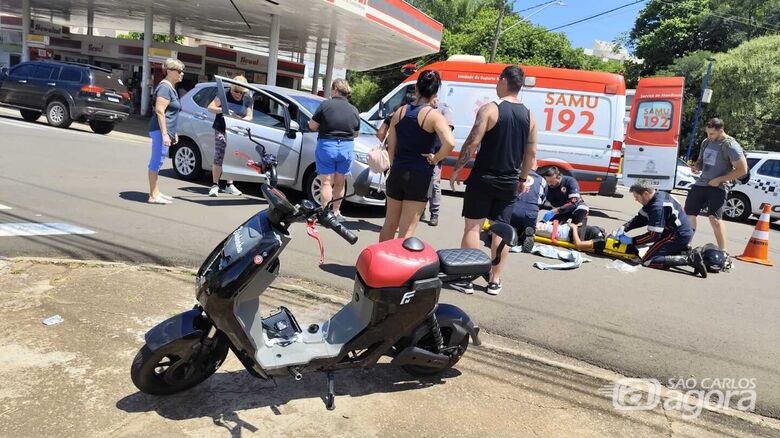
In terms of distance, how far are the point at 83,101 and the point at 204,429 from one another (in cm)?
1468

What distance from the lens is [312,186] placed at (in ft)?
25.8

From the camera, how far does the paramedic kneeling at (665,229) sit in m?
6.59

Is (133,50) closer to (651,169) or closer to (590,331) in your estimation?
(651,169)

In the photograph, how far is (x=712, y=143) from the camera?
7613 mm

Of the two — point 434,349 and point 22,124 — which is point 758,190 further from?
point 22,124

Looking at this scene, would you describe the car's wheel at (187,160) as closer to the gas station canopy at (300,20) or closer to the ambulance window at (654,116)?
the gas station canopy at (300,20)

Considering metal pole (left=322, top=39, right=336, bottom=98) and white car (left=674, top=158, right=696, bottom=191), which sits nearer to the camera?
white car (left=674, top=158, right=696, bottom=191)

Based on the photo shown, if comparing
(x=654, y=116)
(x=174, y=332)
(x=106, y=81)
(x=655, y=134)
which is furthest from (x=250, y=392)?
(x=106, y=81)

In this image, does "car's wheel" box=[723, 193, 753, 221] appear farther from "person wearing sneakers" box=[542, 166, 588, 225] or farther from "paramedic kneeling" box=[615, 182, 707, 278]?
"paramedic kneeling" box=[615, 182, 707, 278]

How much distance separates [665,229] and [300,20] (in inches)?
644

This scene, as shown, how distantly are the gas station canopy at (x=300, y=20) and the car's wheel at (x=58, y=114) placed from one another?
5.92 m

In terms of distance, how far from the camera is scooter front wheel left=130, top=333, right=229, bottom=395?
282cm

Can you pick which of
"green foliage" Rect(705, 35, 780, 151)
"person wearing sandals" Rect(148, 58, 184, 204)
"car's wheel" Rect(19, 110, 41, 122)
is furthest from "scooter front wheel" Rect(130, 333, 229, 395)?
"green foliage" Rect(705, 35, 780, 151)

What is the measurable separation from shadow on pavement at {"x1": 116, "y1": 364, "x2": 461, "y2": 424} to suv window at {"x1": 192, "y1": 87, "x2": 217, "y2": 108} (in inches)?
254
